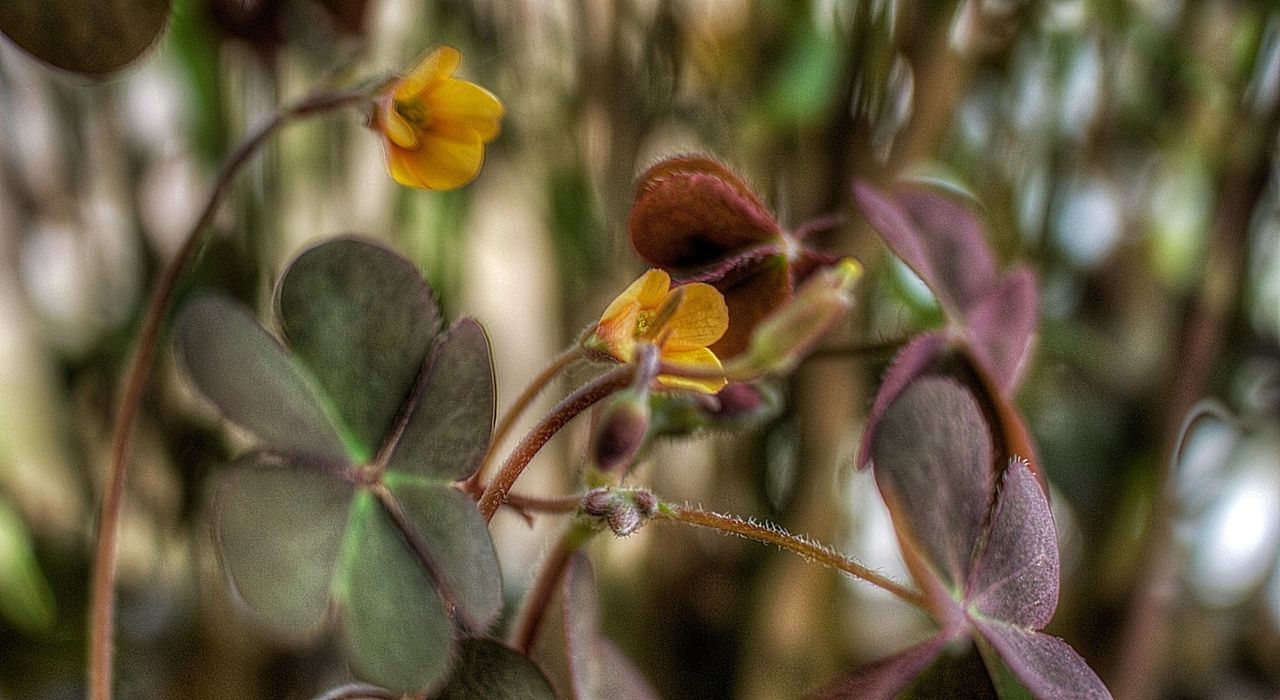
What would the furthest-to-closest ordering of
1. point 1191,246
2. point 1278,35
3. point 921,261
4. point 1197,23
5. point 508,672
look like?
point 1191,246 → point 1197,23 → point 1278,35 → point 921,261 → point 508,672

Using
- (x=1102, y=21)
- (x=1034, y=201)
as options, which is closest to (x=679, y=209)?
(x=1102, y=21)

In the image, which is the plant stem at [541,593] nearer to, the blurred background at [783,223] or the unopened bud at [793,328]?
the unopened bud at [793,328]

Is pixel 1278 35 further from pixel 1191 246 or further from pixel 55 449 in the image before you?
pixel 55 449

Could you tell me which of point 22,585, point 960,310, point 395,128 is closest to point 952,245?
point 960,310

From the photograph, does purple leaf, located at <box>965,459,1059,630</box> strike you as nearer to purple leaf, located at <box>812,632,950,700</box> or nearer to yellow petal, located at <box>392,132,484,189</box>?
purple leaf, located at <box>812,632,950,700</box>

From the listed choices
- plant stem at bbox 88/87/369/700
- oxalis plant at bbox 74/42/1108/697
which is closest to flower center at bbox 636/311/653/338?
oxalis plant at bbox 74/42/1108/697

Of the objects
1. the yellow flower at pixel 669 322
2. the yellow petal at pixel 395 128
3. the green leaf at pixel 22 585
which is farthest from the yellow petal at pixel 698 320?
A: the green leaf at pixel 22 585

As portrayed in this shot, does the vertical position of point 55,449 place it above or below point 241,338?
below
